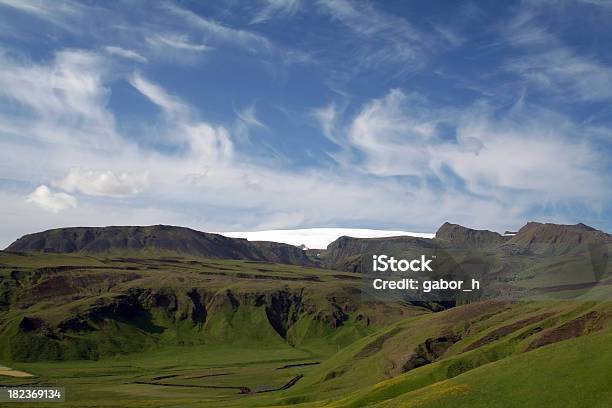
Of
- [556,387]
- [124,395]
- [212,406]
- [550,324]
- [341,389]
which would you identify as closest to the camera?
[556,387]

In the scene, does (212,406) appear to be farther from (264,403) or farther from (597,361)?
(597,361)

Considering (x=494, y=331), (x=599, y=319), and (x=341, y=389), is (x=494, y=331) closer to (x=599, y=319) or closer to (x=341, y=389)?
(x=599, y=319)

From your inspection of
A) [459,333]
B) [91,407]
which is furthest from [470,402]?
[91,407]

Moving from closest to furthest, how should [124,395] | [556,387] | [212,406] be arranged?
1. [556,387]
2. [212,406]
3. [124,395]

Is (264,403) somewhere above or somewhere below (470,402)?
below

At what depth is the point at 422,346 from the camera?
15200cm

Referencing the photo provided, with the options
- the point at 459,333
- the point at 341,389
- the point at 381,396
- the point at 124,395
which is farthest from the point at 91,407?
the point at 459,333

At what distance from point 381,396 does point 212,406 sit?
5213 cm

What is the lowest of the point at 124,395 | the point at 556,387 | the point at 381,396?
the point at 124,395

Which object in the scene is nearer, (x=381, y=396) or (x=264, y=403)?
(x=381, y=396)

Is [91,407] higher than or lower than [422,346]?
lower

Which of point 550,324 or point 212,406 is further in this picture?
point 212,406

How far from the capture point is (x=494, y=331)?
13838 cm

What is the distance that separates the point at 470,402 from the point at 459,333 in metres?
91.2
